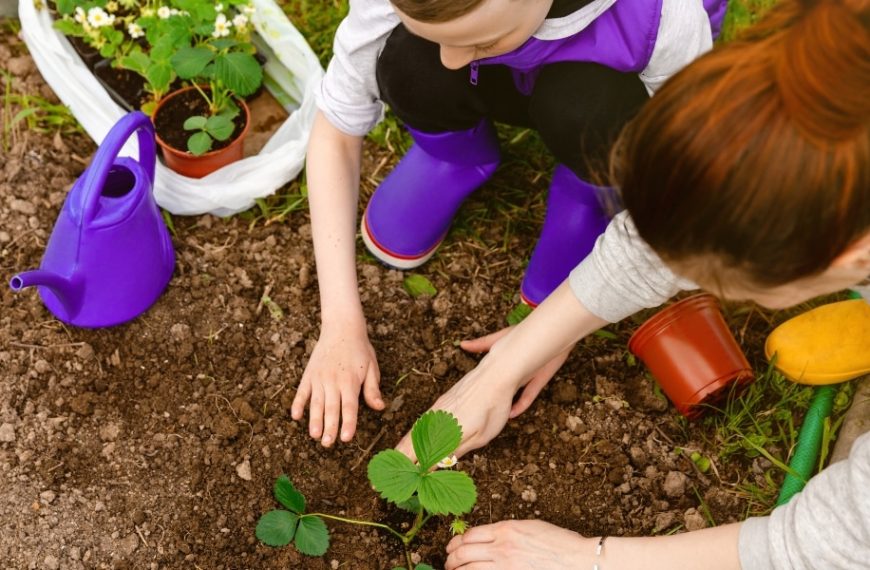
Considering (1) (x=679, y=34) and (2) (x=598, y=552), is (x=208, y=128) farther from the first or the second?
(2) (x=598, y=552)

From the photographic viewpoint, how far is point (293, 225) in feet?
5.71

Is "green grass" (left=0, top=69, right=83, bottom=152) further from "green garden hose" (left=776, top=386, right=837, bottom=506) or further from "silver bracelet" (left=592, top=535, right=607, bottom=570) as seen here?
"green garden hose" (left=776, top=386, right=837, bottom=506)

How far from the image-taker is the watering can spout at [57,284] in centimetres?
128

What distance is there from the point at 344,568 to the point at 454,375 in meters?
0.39

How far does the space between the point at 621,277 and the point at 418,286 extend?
0.50m

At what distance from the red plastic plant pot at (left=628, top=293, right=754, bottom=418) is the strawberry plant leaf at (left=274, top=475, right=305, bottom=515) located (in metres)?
0.63

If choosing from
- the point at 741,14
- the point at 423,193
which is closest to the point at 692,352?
the point at 423,193

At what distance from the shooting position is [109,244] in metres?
1.42

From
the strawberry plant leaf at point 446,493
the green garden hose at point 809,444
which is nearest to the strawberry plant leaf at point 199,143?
the strawberry plant leaf at point 446,493

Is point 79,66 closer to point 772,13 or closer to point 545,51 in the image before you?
point 545,51

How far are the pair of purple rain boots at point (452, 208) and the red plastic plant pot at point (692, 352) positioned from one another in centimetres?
20

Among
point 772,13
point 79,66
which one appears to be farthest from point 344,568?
point 79,66

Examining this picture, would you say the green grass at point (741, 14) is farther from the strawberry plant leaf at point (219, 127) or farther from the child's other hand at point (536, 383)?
the strawberry plant leaf at point (219, 127)

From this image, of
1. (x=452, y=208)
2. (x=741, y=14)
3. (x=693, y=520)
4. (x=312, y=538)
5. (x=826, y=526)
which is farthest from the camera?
(x=741, y=14)
